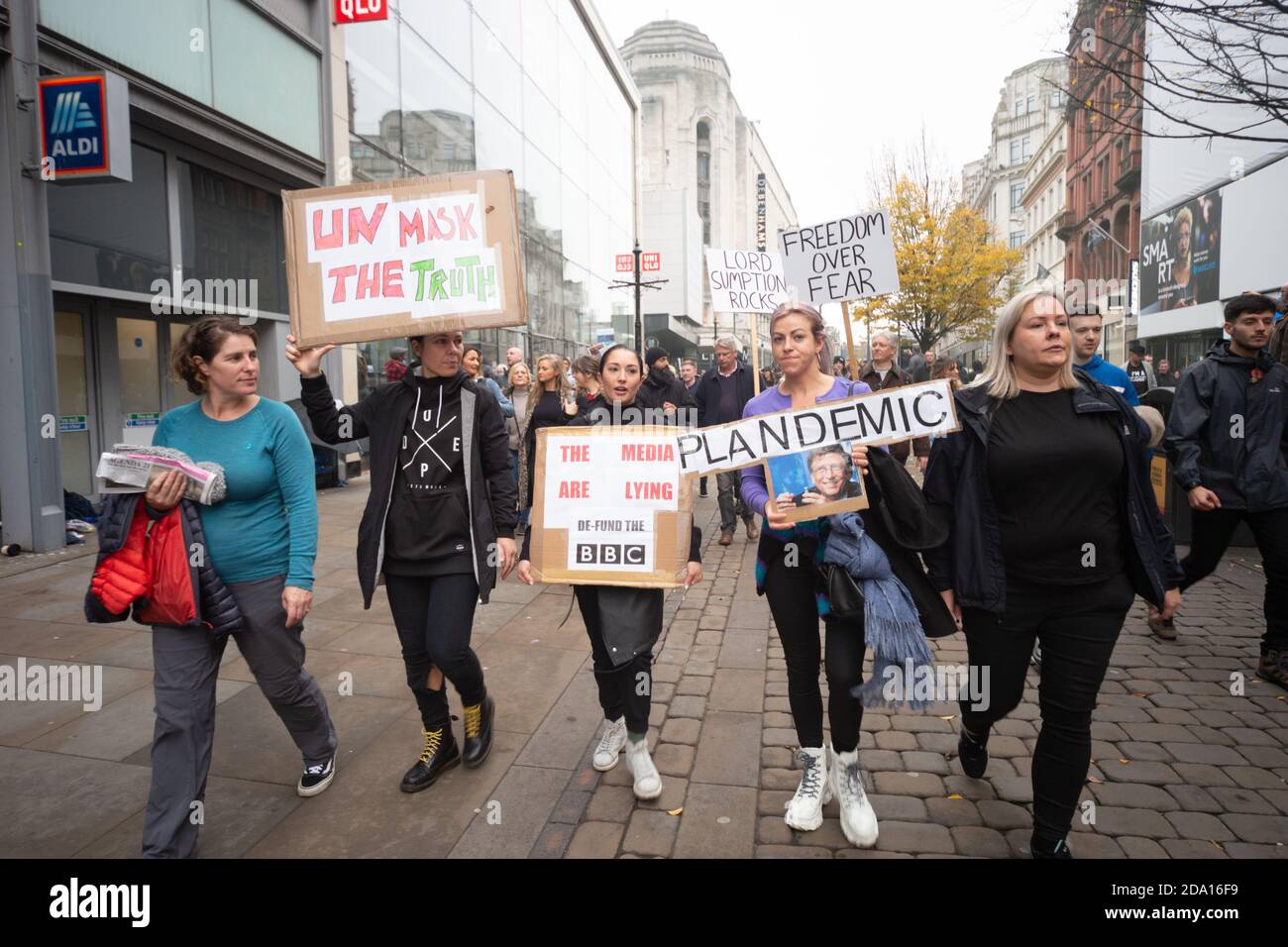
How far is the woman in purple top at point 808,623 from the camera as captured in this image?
3.12m

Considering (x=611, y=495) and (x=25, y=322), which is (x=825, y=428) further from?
(x=25, y=322)

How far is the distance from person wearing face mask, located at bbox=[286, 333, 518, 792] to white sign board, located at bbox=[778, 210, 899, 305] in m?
2.70

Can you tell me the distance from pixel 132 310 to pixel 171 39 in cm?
335

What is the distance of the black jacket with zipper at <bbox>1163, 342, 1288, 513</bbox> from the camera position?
4535 mm

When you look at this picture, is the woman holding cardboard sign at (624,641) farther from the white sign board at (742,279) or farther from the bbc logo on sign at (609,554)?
the white sign board at (742,279)

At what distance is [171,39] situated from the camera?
954cm

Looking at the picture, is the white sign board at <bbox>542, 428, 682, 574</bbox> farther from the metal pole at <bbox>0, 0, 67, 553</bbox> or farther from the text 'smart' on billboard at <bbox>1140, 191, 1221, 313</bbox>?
the text 'smart' on billboard at <bbox>1140, 191, 1221, 313</bbox>

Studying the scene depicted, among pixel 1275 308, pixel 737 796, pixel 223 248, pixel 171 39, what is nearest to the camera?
pixel 737 796

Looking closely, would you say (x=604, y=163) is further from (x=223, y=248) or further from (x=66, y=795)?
(x=66, y=795)

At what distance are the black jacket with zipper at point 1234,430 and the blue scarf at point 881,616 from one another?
280cm

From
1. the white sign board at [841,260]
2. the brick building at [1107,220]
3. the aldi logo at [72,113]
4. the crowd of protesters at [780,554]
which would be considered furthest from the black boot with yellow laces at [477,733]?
the brick building at [1107,220]

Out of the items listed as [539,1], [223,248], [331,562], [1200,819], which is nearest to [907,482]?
[1200,819]

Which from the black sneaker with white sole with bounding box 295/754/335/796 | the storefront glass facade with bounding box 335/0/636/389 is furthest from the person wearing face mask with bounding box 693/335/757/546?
the storefront glass facade with bounding box 335/0/636/389

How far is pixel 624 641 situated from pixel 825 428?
126 cm
